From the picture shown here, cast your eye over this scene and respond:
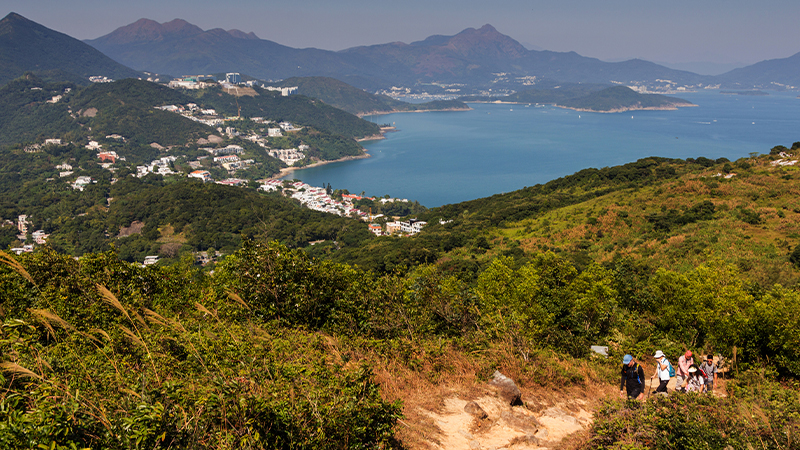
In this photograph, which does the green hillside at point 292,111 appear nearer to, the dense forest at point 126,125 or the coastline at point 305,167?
the dense forest at point 126,125

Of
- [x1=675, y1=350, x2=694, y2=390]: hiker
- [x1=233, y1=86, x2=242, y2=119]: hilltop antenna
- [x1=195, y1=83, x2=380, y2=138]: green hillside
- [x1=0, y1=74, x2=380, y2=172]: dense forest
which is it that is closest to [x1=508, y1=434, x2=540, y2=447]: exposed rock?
[x1=675, y1=350, x2=694, y2=390]: hiker

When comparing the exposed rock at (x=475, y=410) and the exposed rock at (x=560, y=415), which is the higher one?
the exposed rock at (x=475, y=410)

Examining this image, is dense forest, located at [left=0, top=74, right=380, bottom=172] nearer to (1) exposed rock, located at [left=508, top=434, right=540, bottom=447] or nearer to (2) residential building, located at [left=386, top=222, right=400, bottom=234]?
(2) residential building, located at [left=386, top=222, right=400, bottom=234]

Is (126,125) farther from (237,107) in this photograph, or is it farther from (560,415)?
(560,415)

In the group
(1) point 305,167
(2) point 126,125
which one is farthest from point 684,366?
(2) point 126,125

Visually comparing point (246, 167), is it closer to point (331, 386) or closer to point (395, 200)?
point (395, 200)

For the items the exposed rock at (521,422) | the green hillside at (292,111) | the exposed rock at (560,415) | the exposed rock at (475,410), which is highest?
the green hillside at (292,111)

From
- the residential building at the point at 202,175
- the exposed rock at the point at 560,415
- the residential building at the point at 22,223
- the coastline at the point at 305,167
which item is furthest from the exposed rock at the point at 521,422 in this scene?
the coastline at the point at 305,167
